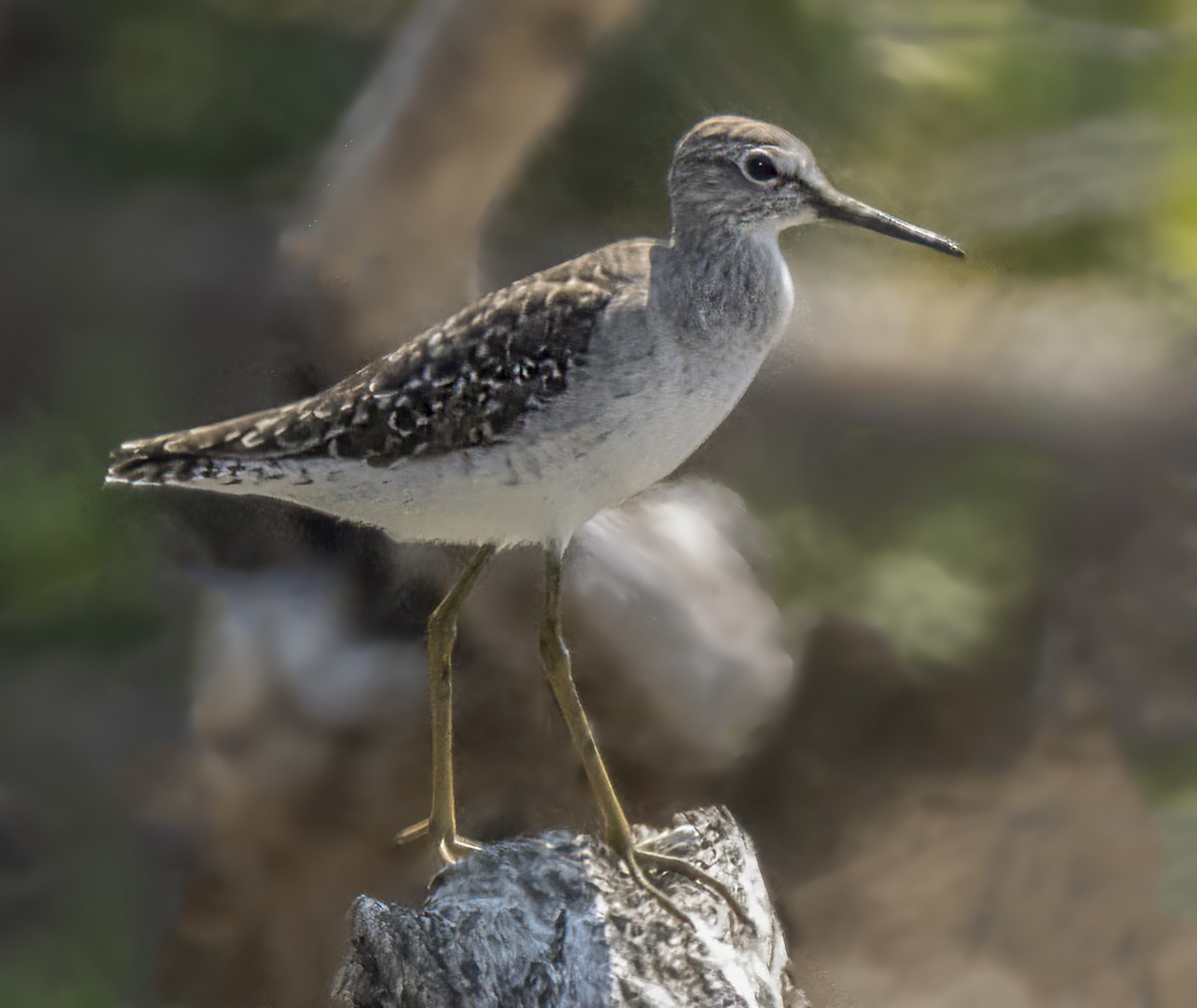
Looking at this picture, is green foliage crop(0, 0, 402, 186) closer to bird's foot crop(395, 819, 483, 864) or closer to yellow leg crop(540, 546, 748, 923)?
yellow leg crop(540, 546, 748, 923)

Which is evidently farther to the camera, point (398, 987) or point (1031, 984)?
point (1031, 984)

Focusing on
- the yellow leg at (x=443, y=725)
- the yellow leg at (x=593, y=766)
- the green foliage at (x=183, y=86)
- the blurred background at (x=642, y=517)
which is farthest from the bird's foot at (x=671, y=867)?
the green foliage at (x=183, y=86)

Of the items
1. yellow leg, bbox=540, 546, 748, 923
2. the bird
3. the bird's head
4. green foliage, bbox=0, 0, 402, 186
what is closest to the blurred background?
green foliage, bbox=0, 0, 402, 186

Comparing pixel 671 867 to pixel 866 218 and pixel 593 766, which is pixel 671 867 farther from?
pixel 866 218

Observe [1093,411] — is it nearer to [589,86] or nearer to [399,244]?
[589,86]

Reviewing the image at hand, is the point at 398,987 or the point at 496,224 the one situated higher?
the point at 496,224

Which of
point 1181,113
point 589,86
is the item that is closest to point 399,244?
point 589,86

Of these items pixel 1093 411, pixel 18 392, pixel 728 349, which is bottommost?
pixel 728 349

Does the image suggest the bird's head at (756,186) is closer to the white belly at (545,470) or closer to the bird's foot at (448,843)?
the white belly at (545,470)
